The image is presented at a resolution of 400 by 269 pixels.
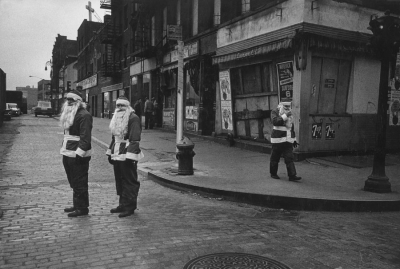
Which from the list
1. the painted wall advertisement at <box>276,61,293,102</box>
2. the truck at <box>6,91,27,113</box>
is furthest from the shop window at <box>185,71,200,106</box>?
the truck at <box>6,91,27,113</box>

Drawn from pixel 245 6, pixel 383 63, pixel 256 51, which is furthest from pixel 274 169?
pixel 245 6

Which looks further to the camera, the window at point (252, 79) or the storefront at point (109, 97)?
the storefront at point (109, 97)

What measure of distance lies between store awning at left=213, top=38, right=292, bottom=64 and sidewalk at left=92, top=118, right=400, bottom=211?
127 inches

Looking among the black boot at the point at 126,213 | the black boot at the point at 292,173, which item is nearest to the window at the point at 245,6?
the black boot at the point at 292,173

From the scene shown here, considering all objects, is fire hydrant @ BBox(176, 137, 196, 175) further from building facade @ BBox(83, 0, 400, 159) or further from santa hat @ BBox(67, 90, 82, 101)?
santa hat @ BBox(67, 90, 82, 101)

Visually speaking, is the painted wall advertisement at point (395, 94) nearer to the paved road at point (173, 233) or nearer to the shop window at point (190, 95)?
the paved road at point (173, 233)

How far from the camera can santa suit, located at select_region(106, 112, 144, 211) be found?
546 cm

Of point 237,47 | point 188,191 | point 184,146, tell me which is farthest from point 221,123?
point 188,191

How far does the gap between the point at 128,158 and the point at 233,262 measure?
7.56 feet

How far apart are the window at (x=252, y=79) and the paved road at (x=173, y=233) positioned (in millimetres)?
6373

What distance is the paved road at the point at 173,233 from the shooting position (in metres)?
3.92

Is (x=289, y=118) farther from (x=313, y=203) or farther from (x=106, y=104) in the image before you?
(x=106, y=104)

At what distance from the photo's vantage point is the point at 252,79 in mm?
13023

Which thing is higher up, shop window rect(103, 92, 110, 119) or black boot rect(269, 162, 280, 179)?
shop window rect(103, 92, 110, 119)
